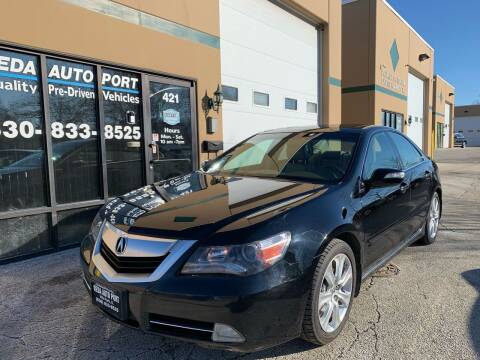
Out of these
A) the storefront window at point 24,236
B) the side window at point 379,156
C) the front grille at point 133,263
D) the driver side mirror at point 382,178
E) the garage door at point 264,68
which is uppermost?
the garage door at point 264,68

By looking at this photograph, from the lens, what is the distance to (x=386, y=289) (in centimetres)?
355

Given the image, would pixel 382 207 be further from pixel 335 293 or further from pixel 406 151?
pixel 406 151

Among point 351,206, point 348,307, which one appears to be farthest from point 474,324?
point 351,206

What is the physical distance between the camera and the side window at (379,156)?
3.27 meters

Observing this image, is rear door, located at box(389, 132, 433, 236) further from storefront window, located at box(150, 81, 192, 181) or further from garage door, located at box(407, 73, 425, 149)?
garage door, located at box(407, 73, 425, 149)

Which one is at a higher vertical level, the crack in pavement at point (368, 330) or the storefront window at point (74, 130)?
the storefront window at point (74, 130)

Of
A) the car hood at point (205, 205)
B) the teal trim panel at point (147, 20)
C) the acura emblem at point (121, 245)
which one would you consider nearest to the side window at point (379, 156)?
the car hood at point (205, 205)

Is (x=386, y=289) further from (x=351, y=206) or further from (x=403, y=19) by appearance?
(x=403, y=19)

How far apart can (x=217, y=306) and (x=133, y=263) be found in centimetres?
59

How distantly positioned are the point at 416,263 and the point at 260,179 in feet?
7.60

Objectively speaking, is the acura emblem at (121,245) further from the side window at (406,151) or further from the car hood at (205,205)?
the side window at (406,151)

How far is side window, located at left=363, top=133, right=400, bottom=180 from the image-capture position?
327cm

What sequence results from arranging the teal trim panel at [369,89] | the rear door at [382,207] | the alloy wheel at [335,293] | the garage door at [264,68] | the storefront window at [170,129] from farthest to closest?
the teal trim panel at [369,89], the garage door at [264,68], the storefront window at [170,129], the rear door at [382,207], the alloy wheel at [335,293]

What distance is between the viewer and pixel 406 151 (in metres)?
4.35
